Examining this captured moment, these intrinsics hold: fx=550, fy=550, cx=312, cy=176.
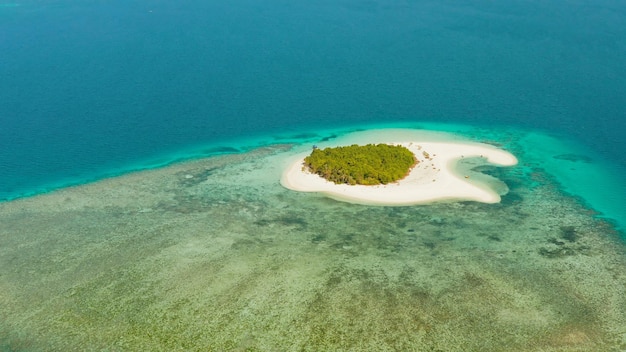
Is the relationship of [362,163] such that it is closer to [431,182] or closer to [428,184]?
[428,184]

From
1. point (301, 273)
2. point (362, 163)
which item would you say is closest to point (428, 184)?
point (362, 163)

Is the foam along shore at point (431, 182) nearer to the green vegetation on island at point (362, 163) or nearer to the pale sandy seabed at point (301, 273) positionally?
the green vegetation on island at point (362, 163)

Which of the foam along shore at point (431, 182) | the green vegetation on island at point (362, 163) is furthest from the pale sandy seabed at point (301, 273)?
the green vegetation on island at point (362, 163)

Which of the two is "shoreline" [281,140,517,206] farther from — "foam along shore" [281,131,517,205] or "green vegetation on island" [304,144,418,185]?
"green vegetation on island" [304,144,418,185]

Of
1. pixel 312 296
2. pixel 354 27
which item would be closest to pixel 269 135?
pixel 312 296

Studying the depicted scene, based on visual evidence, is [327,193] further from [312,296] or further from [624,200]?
[624,200]

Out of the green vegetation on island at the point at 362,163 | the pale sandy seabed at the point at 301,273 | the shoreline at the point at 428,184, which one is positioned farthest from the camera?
the green vegetation on island at the point at 362,163
